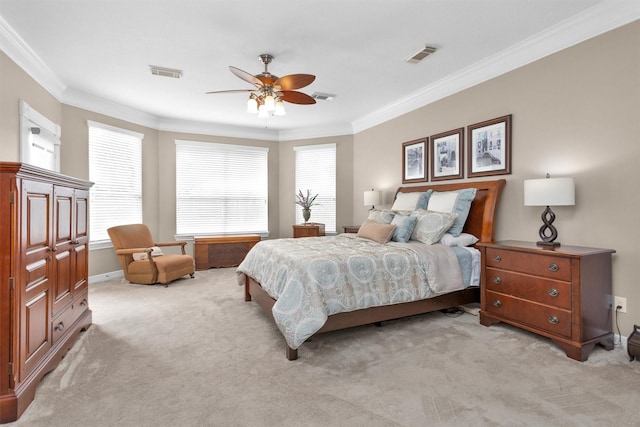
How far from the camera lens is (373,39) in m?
3.20

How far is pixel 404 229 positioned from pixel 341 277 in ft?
4.42

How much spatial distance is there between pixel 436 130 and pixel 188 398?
418cm

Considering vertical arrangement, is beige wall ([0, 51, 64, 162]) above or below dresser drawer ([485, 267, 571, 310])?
above

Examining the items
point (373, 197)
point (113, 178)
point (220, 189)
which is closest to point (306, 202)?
point (373, 197)

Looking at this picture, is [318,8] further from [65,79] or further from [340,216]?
[340,216]

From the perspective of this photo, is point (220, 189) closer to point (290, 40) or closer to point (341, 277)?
point (290, 40)

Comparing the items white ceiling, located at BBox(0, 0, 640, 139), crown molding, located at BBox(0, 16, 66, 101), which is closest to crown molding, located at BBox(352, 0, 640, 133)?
white ceiling, located at BBox(0, 0, 640, 139)

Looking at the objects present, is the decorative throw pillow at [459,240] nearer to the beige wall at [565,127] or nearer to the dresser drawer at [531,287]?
the beige wall at [565,127]

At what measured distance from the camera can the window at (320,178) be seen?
6590 mm

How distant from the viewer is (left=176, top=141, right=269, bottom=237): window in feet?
20.7

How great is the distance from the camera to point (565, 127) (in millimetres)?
3057

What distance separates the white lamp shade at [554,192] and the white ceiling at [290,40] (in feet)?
4.46

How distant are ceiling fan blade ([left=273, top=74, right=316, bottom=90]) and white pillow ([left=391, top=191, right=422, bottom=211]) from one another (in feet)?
7.28

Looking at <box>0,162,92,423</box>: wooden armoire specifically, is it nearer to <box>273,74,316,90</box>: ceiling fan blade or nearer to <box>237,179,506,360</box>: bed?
<box>237,179,506,360</box>: bed
